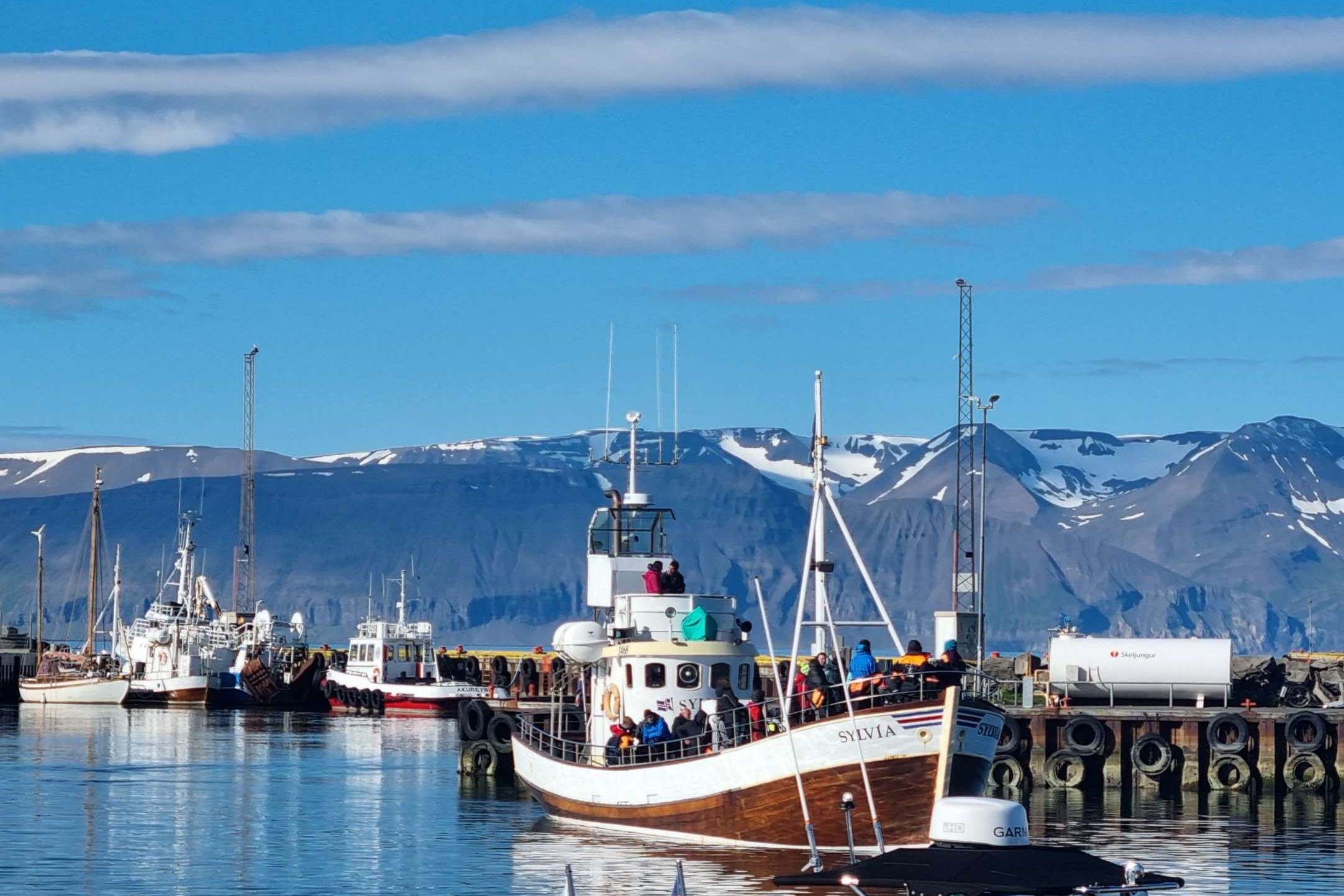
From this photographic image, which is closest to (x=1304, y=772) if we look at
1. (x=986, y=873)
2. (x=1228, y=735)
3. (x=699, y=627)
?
(x=1228, y=735)

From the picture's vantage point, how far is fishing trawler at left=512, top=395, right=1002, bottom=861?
1730 inches

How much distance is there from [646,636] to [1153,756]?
24.1m

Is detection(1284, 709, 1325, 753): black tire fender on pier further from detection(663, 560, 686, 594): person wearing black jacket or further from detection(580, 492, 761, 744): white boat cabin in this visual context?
detection(663, 560, 686, 594): person wearing black jacket

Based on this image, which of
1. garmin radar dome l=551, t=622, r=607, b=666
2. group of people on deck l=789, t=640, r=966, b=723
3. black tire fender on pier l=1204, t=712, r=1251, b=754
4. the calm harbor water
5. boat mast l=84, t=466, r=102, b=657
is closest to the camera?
group of people on deck l=789, t=640, r=966, b=723

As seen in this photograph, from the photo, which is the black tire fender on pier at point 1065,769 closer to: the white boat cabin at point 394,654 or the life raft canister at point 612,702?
the life raft canister at point 612,702

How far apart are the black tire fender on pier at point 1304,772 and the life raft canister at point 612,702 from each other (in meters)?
26.9

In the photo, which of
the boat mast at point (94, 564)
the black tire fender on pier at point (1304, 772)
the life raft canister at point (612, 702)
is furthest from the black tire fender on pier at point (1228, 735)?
the boat mast at point (94, 564)

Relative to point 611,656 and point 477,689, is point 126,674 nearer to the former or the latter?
point 477,689

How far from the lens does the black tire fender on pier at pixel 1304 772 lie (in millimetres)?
69375

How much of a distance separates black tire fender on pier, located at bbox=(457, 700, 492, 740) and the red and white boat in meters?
52.9

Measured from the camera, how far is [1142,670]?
262 ft

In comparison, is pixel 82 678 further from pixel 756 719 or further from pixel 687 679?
pixel 756 719

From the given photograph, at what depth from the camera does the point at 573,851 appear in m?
50.9

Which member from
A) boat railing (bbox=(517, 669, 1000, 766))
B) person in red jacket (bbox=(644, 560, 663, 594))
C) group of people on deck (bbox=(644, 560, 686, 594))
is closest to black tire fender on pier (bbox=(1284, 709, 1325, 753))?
boat railing (bbox=(517, 669, 1000, 766))
